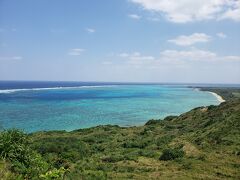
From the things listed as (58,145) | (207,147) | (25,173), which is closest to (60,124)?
(58,145)

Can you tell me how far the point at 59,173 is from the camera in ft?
47.6

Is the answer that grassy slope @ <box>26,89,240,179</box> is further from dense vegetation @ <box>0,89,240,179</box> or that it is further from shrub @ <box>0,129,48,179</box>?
shrub @ <box>0,129,48,179</box>

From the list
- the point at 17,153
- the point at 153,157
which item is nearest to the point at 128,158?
the point at 153,157

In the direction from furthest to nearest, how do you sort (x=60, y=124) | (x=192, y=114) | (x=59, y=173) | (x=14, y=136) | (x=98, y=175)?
1. (x=60, y=124)
2. (x=192, y=114)
3. (x=14, y=136)
4. (x=98, y=175)
5. (x=59, y=173)

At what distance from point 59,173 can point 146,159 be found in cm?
1293

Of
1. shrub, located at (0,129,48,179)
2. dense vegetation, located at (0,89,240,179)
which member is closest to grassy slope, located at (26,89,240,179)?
dense vegetation, located at (0,89,240,179)

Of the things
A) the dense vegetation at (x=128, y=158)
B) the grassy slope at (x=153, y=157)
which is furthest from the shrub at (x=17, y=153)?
the grassy slope at (x=153, y=157)

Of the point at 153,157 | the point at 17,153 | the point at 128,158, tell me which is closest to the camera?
the point at 17,153

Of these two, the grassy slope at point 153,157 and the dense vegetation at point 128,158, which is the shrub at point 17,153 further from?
the grassy slope at point 153,157

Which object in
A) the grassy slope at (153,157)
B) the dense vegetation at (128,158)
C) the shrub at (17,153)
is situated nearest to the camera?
the shrub at (17,153)

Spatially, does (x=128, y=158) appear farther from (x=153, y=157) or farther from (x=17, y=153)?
(x=17, y=153)

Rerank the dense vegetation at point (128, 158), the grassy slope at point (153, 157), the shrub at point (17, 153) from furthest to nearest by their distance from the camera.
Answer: the grassy slope at point (153, 157)
the dense vegetation at point (128, 158)
the shrub at point (17, 153)

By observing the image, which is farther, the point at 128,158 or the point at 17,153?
the point at 128,158

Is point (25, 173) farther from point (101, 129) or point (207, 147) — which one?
point (101, 129)
